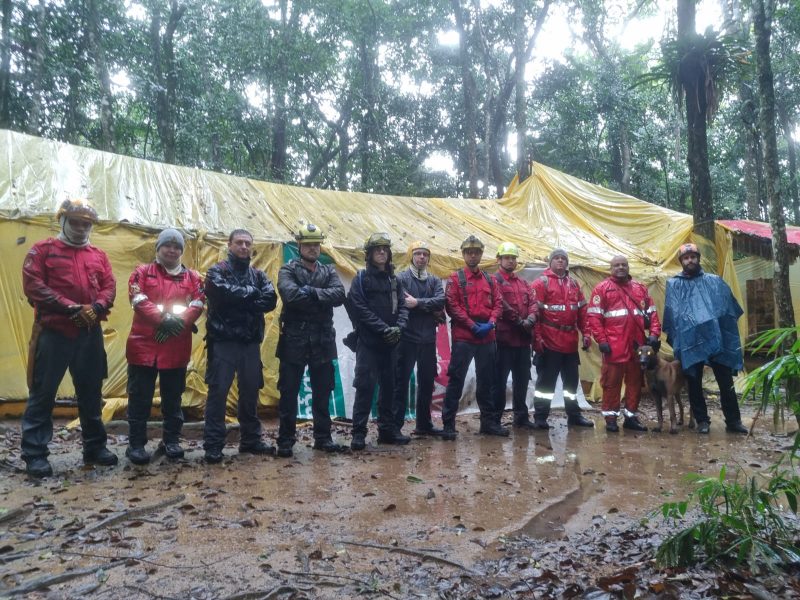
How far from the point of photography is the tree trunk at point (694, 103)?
850 centimetres

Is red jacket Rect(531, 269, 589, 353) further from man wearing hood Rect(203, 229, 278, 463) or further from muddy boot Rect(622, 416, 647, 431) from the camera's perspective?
man wearing hood Rect(203, 229, 278, 463)

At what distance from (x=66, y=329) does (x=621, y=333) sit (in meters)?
5.06

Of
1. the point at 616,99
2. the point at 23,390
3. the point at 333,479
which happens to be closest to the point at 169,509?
the point at 333,479

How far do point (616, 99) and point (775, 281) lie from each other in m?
11.5

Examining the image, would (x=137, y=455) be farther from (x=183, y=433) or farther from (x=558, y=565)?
(x=558, y=565)

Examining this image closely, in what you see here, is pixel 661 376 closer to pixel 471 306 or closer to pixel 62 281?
pixel 471 306

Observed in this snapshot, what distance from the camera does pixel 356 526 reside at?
10.1ft

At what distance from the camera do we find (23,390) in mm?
5824

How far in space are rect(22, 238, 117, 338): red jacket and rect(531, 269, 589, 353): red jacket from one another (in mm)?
4195

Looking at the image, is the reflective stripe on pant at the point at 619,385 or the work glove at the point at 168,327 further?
the reflective stripe on pant at the point at 619,385

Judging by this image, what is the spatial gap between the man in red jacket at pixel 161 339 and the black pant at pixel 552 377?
12.0 feet

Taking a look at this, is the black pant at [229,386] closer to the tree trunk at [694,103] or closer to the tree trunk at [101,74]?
the tree trunk at [694,103]

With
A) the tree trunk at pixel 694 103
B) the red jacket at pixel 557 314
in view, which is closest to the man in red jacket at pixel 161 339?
the red jacket at pixel 557 314

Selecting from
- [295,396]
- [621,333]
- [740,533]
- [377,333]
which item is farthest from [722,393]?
[295,396]
